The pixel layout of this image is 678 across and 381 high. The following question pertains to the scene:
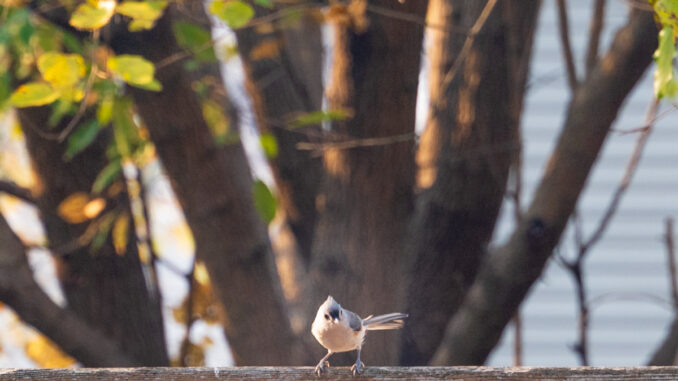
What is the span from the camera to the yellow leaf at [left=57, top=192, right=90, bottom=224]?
3.57 metres

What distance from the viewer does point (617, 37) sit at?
9.25ft

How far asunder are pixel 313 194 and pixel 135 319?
3.26 feet

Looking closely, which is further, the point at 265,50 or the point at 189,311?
the point at 189,311

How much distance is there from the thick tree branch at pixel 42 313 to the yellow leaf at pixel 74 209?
0.25 meters

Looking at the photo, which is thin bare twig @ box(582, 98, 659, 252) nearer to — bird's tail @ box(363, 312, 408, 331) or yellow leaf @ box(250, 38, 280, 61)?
bird's tail @ box(363, 312, 408, 331)

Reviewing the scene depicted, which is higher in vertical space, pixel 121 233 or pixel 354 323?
pixel 121 233

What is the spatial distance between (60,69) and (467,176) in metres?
1.63

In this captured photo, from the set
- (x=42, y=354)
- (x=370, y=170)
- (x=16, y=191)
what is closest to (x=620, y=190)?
(x=370, y=170)

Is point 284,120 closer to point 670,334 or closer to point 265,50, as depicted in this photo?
point 265,50

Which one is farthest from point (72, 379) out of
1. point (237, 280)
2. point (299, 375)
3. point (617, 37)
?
point (617, 37)

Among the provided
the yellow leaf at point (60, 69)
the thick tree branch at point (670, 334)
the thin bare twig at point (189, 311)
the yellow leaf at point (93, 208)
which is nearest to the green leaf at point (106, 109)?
the yellow leaf at point (93, 208)

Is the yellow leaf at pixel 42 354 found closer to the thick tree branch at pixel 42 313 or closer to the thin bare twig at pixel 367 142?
the thick tree branch at pixel 42 313

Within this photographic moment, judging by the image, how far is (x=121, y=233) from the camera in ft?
12.9

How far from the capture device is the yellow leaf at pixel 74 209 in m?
3.57
